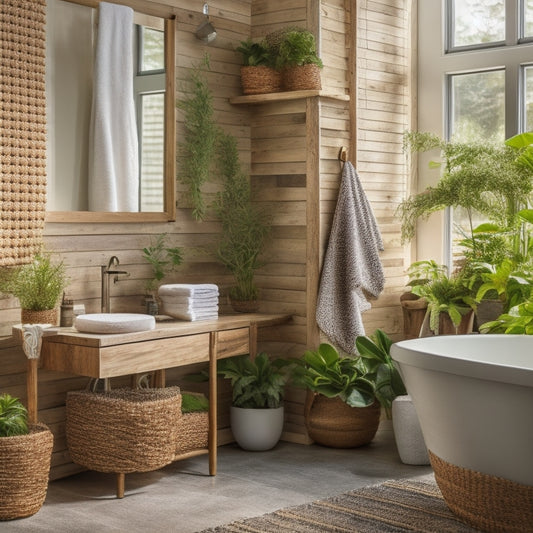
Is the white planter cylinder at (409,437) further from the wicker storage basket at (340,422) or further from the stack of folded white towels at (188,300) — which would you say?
the stack of folded white towels at (188,300)

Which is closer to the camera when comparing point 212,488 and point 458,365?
point 458,365

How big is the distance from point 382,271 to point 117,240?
1.52 metres

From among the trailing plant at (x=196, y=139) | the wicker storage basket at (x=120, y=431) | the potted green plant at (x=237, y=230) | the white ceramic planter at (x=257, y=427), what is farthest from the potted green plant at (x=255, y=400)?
the trailing plant at (x=196, y=139)

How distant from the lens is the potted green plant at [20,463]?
3.78 metres

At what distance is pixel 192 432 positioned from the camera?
4.59m

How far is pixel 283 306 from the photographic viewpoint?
17.4 ft

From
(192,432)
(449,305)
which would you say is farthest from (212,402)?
(449,305)

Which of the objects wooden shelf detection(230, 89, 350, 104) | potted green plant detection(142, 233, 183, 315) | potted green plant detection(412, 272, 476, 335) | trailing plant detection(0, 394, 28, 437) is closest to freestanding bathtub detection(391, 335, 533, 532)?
potted green plant detection(412, 272, 476, 335)

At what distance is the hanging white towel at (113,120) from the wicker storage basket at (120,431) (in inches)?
38.9

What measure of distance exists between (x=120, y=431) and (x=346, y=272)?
64.5 inches

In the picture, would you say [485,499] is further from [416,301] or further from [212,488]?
[416,301]

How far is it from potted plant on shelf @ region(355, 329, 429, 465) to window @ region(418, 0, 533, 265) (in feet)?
2.97

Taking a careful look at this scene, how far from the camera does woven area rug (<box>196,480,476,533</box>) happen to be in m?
3.75

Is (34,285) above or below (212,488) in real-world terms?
above
